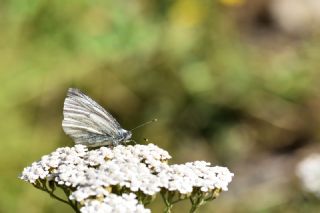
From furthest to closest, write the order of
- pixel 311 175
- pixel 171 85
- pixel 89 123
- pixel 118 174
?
pixel 171 85, pixel 311 175, pixel 89 123, pixel 118 174

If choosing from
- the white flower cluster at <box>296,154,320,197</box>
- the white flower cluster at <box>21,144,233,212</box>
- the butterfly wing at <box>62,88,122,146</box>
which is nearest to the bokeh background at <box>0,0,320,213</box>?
the white flower cluster at <box>296,154,320,197</box>

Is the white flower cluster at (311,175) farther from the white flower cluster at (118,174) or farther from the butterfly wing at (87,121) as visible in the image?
the white flower cluster at (118,174)

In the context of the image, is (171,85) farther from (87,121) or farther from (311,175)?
(87,121)

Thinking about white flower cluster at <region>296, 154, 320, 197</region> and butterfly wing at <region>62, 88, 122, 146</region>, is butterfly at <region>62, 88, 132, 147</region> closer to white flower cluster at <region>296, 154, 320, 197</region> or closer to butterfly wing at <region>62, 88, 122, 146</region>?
butterfly wing at <region>62, 88, 122, 146</region>

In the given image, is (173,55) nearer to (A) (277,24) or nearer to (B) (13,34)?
(B) (13,34)

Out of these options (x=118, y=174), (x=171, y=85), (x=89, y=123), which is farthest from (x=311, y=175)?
(x=118, y=174)

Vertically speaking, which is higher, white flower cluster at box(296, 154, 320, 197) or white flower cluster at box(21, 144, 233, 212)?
white flower cluster at box(296, 154, 320, 197)

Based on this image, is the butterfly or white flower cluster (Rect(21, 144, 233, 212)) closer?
white flower cluster (Rect(21, 144, 233, 212))

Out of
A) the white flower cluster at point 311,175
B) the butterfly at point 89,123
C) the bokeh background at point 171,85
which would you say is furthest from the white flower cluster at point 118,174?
the bokeh background at point 171,85
